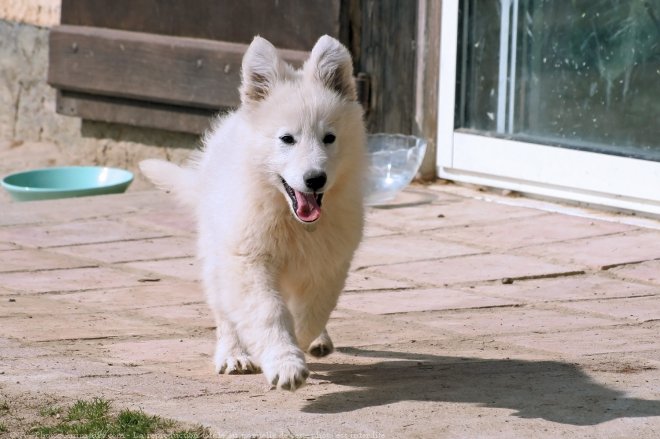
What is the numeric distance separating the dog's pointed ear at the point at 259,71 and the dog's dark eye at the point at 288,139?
227 millimetres

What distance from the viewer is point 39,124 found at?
10648 mm

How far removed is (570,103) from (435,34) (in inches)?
43.4

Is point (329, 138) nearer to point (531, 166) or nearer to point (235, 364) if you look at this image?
point (235, 364)

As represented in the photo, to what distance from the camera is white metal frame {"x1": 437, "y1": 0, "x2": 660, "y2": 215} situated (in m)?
7.45

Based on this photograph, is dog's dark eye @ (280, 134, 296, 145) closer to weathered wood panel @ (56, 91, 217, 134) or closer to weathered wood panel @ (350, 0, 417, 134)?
weathered wood panel @ (350, 0, 417, 134)

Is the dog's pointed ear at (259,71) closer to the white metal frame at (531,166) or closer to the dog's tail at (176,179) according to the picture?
the dog's tail at (176,179)

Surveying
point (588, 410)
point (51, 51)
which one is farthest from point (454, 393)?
point (51, 51)

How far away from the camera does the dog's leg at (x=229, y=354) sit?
4648 mm

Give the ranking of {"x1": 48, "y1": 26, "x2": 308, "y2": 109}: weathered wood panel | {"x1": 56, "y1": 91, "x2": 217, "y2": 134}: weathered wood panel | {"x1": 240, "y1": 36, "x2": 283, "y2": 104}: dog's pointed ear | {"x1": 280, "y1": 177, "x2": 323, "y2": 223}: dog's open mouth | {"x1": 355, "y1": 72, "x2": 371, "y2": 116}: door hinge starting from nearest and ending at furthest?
1. {"x1": 280, "y1": 177, "x2": 323, "y2": 223}: dog's open mouth
2. {"x1": 240, "y1": 36, "x2": 283, "y2": 104}: dog's pointed ear
3. {"x1": 355, "y1": 72, "x2": 371, "y2": 116}: door hinge
4. {"x1": 48, "y1": 26, "x2": 308, "y2": 109}: weathered wood panel
5. {"x1": 56, "y1": 91, "x2": 217, "y2": 134}: weathered wood panel

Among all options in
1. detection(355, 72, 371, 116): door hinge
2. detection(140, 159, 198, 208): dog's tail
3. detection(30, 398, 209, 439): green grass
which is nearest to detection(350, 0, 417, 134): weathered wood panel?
detection(355, 72, 371, 116): door hinge

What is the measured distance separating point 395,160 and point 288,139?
392 cm

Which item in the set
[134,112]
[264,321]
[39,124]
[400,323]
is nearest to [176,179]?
[400,323]

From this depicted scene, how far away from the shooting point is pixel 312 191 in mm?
4359

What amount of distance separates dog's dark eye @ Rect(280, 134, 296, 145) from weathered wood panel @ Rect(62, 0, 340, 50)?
13.4 ft
